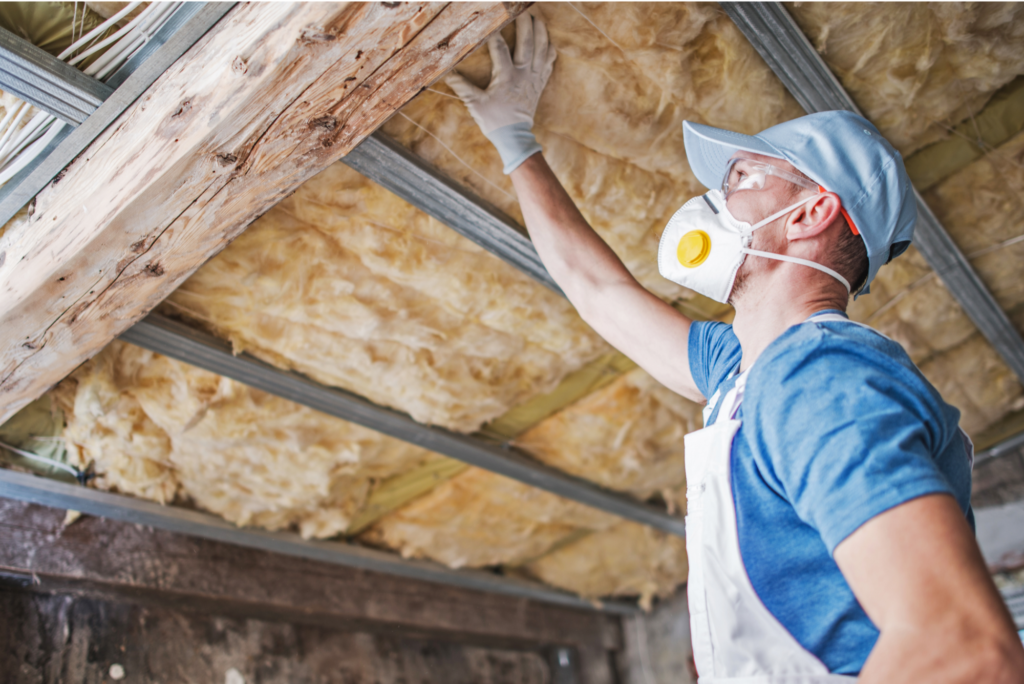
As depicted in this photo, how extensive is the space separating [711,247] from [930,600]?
0.67m

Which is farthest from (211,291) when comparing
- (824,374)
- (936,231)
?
(936,231)

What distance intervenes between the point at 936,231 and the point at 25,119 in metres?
2.35

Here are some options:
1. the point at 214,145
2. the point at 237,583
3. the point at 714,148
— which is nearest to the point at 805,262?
the point at 714,148

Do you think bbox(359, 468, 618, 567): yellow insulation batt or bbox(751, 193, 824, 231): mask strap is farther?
bbox(359, 468, 618, 567): yellow insulation batt

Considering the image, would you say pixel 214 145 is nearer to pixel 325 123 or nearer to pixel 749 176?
pixel 325 123

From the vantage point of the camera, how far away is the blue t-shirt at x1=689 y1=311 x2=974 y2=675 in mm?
760

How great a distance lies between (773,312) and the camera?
1.13m

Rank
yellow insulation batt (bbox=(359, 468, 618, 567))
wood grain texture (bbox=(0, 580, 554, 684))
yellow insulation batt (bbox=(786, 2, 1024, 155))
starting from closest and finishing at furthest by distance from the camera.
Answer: yellow insulation batt (bbox=(786, 2, 1024, 155)) → wood grain texture (bbox=(0, 580, 554, 684)) → yellow insulation batt (bbox=(359, 468, 618, 567))

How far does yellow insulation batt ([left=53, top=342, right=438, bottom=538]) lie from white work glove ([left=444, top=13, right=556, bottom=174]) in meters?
1.18

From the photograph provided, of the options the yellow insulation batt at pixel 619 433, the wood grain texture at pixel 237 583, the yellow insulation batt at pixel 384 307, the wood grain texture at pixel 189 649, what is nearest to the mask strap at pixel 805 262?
the yellow insulation batt at pixel 384 307

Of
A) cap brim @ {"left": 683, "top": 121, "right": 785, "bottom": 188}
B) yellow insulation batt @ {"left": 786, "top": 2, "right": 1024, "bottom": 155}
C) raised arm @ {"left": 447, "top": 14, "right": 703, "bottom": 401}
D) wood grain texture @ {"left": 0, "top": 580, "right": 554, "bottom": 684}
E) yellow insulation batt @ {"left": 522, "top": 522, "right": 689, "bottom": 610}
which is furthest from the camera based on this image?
yellow insulation batt @ {"left": 522, "top": 522, "right": 689, "bottom": 610}

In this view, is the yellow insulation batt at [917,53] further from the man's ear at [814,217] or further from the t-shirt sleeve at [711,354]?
the t-shirt sleeve at [711,354]

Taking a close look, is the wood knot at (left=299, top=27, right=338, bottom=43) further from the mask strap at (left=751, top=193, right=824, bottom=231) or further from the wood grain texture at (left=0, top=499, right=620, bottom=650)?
the wood grain texture at (left=0, top=499, right=620, bottom=650)

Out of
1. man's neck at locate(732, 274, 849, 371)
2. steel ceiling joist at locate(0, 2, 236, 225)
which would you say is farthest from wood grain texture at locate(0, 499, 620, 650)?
man's neck at locate(732, 274, 849, 371)
